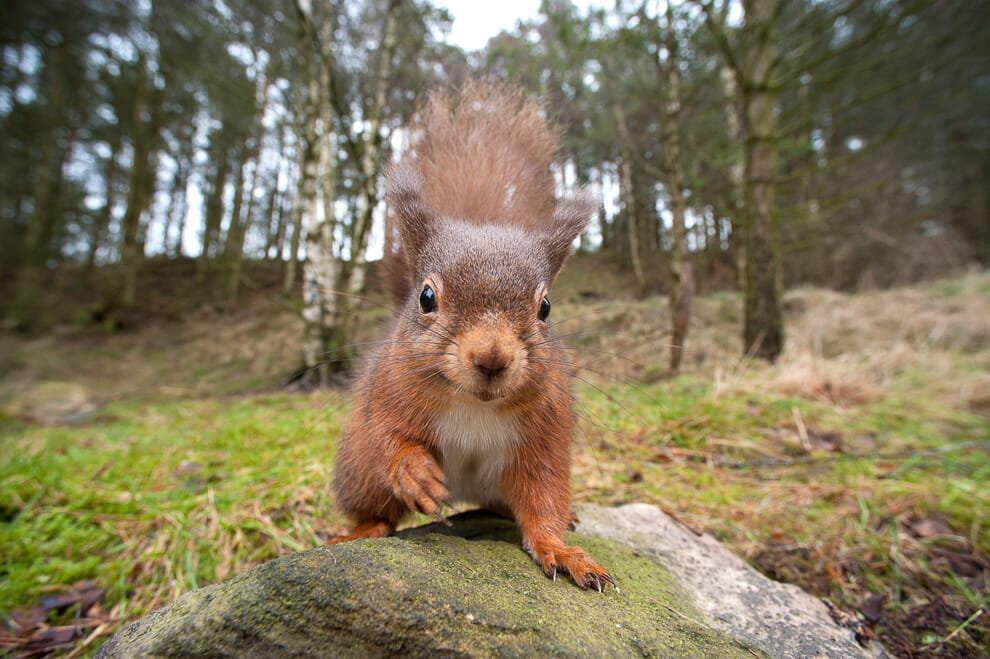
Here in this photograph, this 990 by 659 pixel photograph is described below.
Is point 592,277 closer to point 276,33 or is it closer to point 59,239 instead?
point 276,33

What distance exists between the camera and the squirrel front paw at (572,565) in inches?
Answer: 49.8

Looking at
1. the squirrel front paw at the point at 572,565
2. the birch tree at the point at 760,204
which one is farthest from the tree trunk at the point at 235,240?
the squirrel front paw at the point at 572,565

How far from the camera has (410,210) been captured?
175 centimetres

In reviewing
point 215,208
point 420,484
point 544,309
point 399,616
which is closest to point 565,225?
point 544,309

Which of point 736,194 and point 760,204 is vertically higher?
point 736,194

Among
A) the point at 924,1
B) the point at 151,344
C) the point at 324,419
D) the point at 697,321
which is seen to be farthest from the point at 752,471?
the point at 151,344

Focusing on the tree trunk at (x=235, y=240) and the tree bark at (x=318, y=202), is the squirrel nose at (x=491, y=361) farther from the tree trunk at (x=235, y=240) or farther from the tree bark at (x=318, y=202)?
the tree trunk at (x=235, y=240)

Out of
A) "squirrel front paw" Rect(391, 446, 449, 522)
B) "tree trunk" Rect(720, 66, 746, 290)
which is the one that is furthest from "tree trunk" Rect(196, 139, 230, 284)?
"squirrel front paw" Rect(391, 446, 449, 522)

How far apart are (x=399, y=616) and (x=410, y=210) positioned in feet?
4.39

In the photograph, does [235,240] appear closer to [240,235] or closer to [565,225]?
[240,235]

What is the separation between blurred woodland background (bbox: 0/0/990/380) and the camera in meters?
5.20

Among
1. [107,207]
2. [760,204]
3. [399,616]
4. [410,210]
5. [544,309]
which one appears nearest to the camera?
[399,616]

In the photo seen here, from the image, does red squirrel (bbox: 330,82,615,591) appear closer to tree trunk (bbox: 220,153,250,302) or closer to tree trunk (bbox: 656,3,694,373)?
tree trunk (bbox: 656,3,694,373)

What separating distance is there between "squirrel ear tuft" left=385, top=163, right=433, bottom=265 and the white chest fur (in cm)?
67
